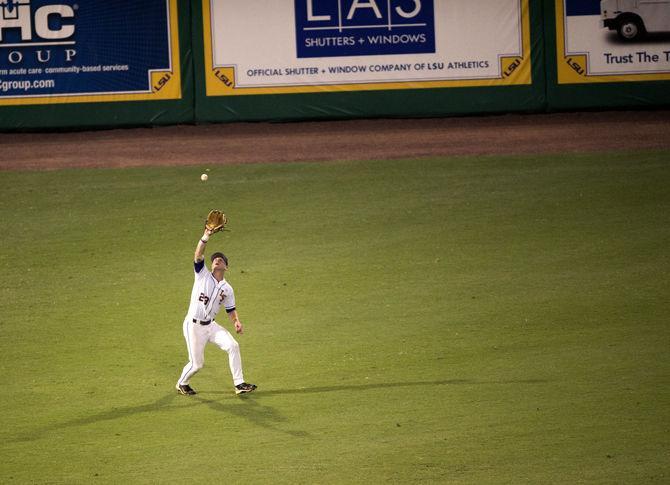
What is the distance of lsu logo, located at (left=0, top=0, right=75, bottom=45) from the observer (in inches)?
918

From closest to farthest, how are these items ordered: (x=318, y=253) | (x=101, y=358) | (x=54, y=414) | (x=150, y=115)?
(x=54, y=414) < (x=101, y=358) < (x=318, y=253) < (x=150, y=115)

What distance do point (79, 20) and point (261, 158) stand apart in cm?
491

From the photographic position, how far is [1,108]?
23578 mm

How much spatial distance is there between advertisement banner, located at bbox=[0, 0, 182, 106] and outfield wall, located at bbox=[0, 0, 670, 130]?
0.07 ft

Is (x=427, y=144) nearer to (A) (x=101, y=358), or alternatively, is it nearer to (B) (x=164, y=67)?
(B) (x=164, y=67)

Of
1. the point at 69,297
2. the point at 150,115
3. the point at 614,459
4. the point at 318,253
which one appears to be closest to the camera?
the point at 614,459

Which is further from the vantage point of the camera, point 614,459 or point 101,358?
point 101,358

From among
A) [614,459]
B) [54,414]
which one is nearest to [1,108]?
[54,414]

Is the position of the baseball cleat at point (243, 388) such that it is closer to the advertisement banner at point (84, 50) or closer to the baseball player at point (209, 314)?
the baseball player at point (209, 314)

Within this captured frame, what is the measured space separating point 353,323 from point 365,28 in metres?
10.2

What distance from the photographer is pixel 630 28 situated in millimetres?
22969

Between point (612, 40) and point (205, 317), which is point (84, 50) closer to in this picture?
point (612, 40)

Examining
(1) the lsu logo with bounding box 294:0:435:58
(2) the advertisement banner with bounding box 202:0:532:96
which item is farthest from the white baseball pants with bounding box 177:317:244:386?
(1) the lsu logo with bounding box 294:0:435:58

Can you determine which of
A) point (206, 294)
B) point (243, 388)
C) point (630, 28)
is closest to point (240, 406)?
point (243, 388)
